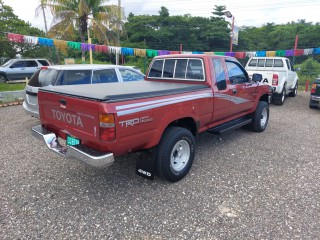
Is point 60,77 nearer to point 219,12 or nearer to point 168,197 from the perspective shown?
point 168,197

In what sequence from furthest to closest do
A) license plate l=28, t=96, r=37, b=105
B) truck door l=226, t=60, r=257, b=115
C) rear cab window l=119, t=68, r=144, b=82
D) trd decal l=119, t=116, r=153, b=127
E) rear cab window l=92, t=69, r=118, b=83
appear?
rear cab window l=119, t=68, r=144, b=82 → rear cab window l=92, t=69, r=118, b=83 → license plate l=28, t=96, r=37, b=105 → truck door l=226, t=60, r=257, b=115 → trd decal l=119, t=116, r=153, b=127

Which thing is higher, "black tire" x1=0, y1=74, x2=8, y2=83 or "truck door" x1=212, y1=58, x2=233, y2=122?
"truck door" x1=212, y1=58, x2=233, y2=122

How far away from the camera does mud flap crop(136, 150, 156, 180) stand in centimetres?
332

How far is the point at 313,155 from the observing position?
4.68 meters

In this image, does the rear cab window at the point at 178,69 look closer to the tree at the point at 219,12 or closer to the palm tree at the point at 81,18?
the palm tree at the point at 81,18

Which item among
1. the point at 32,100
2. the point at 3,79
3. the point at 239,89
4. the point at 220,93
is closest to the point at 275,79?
the point at 239,89

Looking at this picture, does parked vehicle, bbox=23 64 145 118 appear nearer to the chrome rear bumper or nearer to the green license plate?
the chrome rear bumper

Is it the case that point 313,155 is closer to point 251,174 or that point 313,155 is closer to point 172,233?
point 251,174

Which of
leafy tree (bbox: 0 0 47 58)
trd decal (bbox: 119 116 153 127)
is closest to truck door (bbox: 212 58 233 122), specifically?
trd decal (bbox: 119 116 153 127)

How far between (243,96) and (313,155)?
173 centimetres

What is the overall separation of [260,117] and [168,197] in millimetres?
3664

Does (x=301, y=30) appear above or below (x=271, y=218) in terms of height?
above

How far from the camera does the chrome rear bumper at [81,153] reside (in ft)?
8.82

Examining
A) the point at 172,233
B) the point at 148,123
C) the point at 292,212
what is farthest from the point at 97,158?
the point at 292,212
